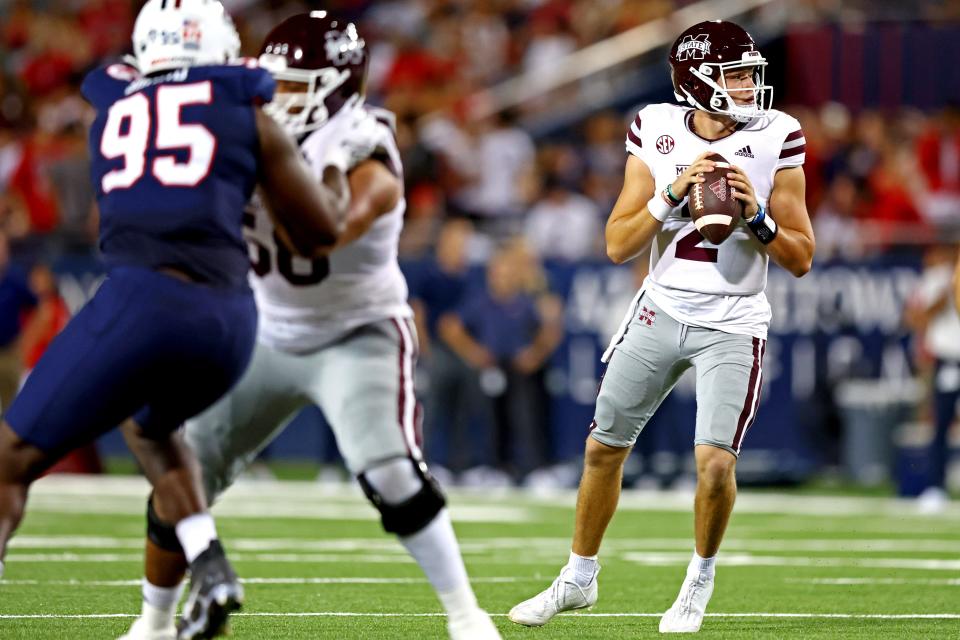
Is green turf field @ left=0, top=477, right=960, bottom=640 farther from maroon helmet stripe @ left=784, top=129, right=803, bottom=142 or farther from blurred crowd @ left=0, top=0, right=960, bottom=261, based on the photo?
blurred crowd @ left=0, top=0, right=960, bottom=261

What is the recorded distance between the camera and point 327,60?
4.89 metres

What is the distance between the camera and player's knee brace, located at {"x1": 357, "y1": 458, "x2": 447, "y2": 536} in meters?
4.68

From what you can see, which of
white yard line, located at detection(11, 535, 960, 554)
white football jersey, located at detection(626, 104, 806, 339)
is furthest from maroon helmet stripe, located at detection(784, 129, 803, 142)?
white yard line, located at detection(11, 535, 960, 554)

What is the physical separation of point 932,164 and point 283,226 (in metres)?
11.4

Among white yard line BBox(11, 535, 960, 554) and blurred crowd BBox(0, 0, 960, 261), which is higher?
white yard line BBox(11, 535, 960, 554)

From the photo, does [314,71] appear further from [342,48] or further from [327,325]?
[327,325]

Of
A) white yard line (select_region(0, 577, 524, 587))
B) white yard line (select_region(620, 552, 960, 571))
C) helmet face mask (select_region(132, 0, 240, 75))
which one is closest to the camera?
helmet face mask (select_region(132, 0, 240, 75))

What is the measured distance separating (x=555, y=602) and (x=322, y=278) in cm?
165

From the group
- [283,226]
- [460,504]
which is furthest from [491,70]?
[283,226]

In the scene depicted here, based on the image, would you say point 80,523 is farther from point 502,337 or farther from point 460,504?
point 502,337

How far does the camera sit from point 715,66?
236 inches

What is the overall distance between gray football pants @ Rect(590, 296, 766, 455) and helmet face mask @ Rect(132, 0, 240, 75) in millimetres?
2054

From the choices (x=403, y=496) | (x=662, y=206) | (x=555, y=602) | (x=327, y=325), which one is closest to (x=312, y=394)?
(x=327, y=325)

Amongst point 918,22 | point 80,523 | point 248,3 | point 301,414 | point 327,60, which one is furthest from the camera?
point 248,3
